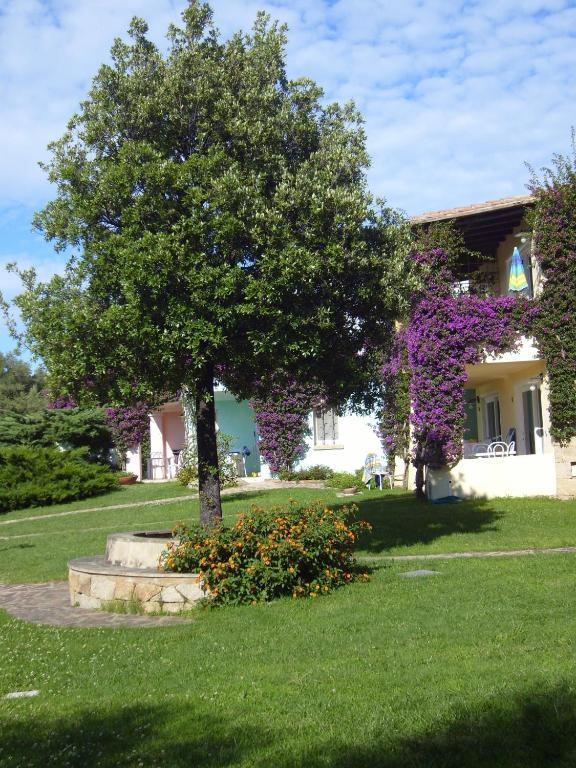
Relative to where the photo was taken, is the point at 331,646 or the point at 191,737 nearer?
the point at 191,737

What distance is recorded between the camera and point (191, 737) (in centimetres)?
465

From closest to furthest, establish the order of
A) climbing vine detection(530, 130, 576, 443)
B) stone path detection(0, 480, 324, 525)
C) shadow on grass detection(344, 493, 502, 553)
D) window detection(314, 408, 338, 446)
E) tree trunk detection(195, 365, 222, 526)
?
1. tree trunk detection(195, 365, 222, 526)
2. shadow on grass detection(344, 493, 502, 553)
3. climbing vine detection(530, 130, 576, 443)
4. stone path detection(0, 480, 324, 525)
5. window detection(314, 408, 338, 446)

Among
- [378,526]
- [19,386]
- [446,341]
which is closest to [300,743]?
[378,526]

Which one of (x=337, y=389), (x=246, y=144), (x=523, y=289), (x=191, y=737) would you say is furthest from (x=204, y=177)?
(x=523, y=289)

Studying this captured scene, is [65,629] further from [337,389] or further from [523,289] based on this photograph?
[523,289]

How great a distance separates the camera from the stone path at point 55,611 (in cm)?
890

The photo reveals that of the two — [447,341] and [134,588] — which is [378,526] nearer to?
[447,341]

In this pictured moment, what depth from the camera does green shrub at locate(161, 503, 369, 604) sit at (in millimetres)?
8930

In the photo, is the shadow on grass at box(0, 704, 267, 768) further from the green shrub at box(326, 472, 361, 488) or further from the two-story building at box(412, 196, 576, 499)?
the green shrub at box(326, 472, 361, 488)

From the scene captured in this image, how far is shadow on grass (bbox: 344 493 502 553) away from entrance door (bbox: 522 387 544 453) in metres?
2.07

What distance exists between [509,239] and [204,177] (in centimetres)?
1215

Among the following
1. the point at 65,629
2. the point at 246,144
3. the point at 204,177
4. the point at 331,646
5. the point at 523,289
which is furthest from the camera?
the point at 523,289

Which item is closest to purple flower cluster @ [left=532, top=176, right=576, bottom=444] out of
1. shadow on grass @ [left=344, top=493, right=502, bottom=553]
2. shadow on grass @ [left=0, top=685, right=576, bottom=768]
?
shadow on grass @ [left=344, top=493, right=502, bottom=553]

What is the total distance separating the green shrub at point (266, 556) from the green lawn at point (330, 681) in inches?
13.3
